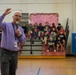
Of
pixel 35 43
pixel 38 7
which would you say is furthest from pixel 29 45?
pixel 38 7

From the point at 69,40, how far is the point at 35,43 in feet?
8.08

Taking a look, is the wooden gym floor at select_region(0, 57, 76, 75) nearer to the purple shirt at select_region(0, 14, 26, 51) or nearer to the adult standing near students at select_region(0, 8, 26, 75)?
the adult standing near students at select_region(0, 8, 26, 75)

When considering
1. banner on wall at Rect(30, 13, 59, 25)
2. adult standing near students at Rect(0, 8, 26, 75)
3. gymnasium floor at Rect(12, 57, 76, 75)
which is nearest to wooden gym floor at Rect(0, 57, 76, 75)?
gymnasium floor at Rect(12, 57, 76, 75)

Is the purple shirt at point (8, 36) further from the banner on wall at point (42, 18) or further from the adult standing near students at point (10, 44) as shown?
the banner on wall at point (42, 18)

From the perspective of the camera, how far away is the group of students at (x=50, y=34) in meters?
13.6

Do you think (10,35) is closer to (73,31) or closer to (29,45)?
(29,45)

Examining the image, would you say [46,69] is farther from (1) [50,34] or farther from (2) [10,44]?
(1) [50,34]

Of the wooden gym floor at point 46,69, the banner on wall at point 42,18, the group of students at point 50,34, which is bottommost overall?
the wooden gym floor at point 46,69

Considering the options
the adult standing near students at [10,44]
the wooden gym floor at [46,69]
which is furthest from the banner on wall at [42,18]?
the adult standing near students at [10,44]

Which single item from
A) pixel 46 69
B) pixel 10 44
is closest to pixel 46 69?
pixel 46 69

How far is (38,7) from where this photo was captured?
607 inches

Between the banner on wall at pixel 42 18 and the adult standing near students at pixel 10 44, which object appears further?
the banner on wall at pixel 42 18

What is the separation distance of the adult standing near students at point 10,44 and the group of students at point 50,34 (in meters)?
9.37

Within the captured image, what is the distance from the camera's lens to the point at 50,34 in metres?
13.8
